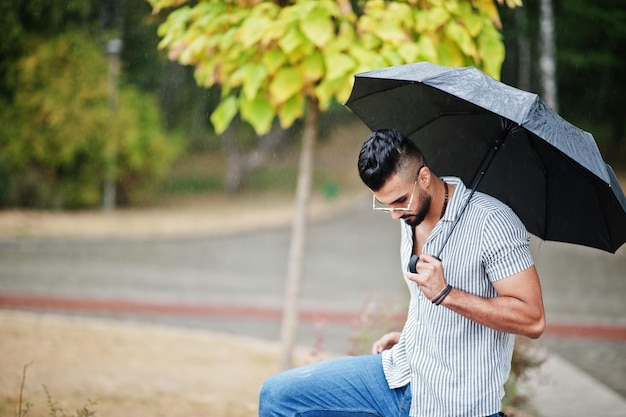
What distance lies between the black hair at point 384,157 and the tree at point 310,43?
165cm

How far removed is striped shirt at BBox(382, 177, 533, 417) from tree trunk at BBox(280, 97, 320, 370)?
9.28ft

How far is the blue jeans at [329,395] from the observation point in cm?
283

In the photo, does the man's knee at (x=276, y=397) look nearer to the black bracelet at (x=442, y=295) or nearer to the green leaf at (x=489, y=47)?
the black bracelet at (x=442, y=295)

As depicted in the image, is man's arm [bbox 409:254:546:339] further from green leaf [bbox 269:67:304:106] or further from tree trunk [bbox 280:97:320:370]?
tree trunk [bbox 280:97:320:370]

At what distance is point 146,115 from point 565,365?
1926cm

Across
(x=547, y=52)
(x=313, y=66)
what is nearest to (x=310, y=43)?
(x=313, y=66)

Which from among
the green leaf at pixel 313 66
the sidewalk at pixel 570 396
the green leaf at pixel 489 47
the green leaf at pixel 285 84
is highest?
the green leaf at pixel 489 47

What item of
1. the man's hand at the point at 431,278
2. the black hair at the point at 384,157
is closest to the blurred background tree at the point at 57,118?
the black hair at the point at 384,157

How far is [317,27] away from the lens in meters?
4.30

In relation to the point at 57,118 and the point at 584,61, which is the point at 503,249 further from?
the point at 584,61

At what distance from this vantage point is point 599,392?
6.67 metres

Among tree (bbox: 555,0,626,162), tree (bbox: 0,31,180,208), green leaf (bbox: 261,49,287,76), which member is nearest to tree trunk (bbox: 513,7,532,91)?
tree (bbox: 555,0,626,162)

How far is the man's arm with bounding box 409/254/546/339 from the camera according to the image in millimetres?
2449

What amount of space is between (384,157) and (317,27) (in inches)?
73.4
